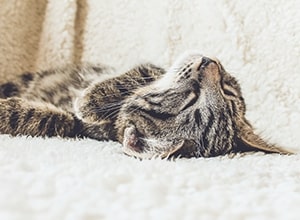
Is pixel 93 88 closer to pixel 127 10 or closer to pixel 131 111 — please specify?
pixel 131 111

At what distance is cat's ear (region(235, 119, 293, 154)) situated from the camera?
4.01 feet

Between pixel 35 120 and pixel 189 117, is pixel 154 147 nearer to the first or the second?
pixel 189 117

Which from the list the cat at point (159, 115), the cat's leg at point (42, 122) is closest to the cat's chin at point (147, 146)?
the cat at point (159, 115)

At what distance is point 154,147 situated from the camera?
1170 mm

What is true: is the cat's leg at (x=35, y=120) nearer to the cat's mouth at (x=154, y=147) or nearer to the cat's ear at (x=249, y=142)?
the cat's mouth at (x=154, y=147)

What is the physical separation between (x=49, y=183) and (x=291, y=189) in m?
0.36

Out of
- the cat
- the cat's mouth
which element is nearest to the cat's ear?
the cat

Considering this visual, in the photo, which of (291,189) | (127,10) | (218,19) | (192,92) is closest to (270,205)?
(291,189)

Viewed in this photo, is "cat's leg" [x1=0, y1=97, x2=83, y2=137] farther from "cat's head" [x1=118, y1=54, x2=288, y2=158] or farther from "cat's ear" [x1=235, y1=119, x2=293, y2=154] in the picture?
"cat's ear" [x1=235, y1=119, x2=293, y2=154]

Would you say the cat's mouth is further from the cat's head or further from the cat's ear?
the cat's ear

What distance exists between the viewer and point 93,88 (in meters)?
1.37

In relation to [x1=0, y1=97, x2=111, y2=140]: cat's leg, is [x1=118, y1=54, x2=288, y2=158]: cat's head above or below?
above

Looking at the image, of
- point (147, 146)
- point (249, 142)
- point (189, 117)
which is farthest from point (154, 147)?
point (249, 142)

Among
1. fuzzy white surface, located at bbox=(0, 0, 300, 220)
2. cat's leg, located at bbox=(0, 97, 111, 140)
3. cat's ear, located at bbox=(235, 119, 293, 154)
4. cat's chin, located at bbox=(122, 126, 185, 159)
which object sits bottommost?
cat's leg, located at bbox=(0, 97, 111, 140)
